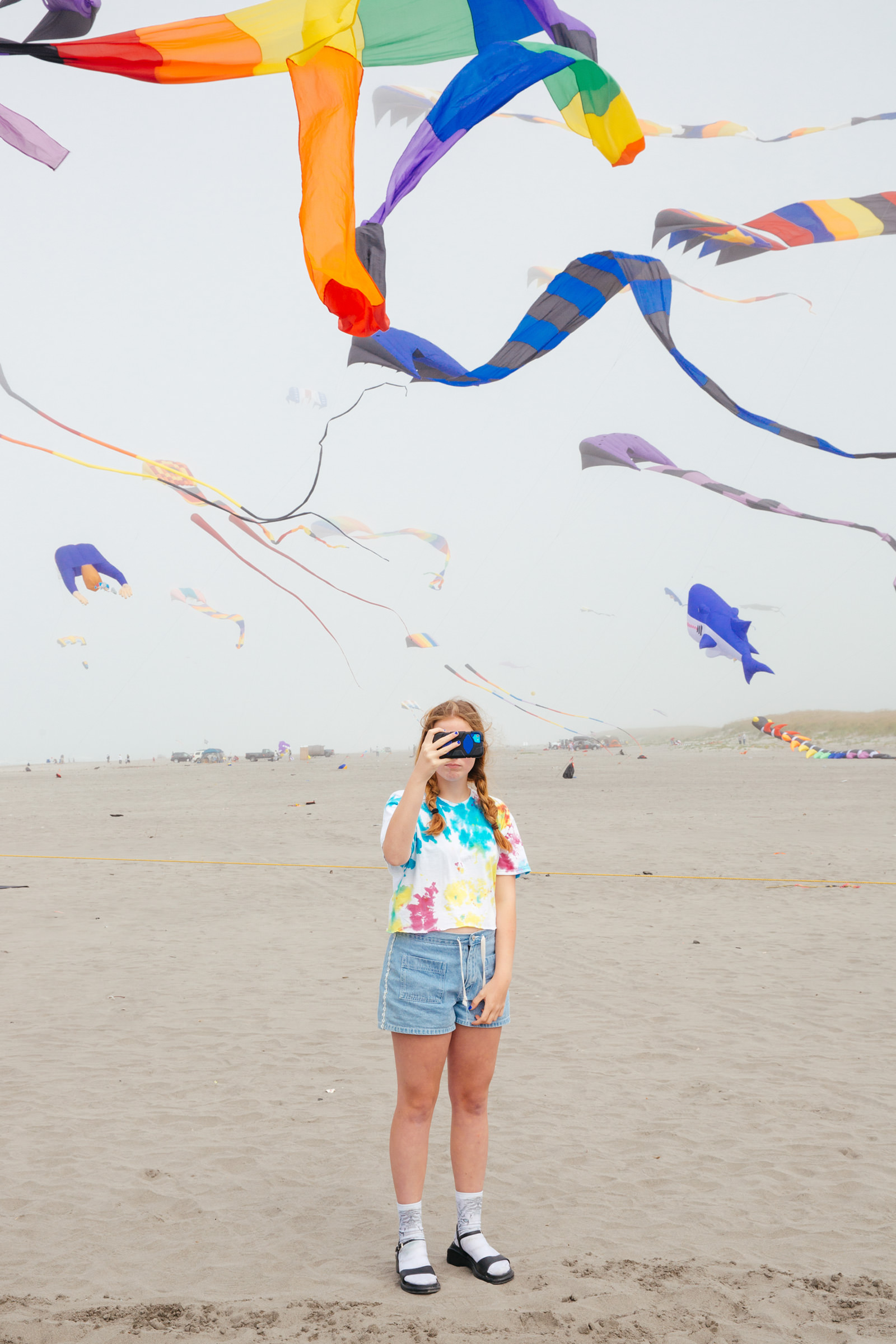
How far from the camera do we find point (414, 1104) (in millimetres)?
2623

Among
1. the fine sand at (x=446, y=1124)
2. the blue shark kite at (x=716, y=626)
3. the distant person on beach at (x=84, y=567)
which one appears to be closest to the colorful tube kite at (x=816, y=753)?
the blue shark kite at (x=716, y=626)

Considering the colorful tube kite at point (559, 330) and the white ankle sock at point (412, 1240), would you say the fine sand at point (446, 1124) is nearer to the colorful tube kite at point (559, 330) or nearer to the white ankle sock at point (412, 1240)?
the white ankle sock at point (412, 1240)

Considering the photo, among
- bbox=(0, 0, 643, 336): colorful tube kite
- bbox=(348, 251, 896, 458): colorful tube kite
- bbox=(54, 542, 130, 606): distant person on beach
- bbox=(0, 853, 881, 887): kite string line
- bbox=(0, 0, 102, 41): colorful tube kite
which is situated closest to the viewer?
bbox=(0, 0, 102, 41): colorful tube kite

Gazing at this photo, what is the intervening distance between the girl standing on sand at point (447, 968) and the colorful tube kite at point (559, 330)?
433 cm

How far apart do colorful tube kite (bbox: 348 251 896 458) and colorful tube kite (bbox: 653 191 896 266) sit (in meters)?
0.31

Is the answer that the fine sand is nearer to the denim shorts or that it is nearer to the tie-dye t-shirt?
the denim shorts

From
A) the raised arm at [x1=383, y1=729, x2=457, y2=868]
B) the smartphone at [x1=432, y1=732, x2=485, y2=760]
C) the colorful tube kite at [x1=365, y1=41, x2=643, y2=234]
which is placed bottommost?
the raised arm at [x1=383, y1=729, x2=457, y2=868]

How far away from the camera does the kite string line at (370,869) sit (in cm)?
1045

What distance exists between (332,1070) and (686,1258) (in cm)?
214

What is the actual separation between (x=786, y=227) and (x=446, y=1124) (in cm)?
638

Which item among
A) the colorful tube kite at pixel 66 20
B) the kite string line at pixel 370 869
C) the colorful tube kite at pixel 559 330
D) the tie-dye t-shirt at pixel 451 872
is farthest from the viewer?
the kite string line at pixel 370 869

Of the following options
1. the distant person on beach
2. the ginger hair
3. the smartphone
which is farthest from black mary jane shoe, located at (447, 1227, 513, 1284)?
the distant person on beach

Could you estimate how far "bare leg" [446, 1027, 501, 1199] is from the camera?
104 inches

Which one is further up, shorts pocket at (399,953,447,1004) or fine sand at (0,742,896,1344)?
shorts pocket at (399,953,447,1004)
